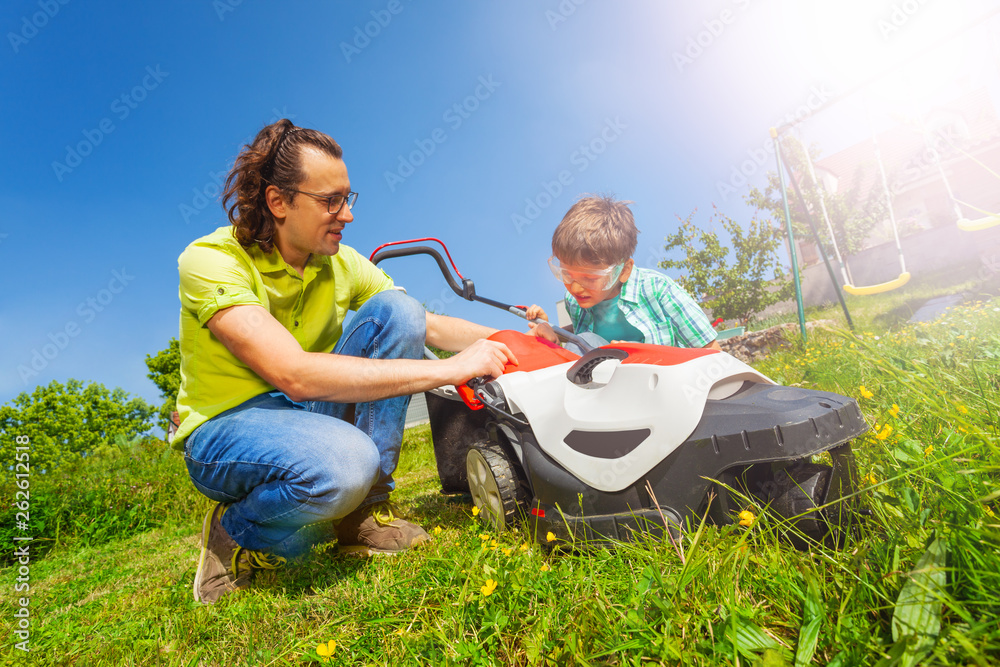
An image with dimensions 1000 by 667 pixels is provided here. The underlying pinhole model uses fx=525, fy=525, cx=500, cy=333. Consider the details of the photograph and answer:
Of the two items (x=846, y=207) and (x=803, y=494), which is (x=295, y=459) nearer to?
(x=803, y=494)

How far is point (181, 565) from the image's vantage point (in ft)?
9.08

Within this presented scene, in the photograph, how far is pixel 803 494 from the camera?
129 cm

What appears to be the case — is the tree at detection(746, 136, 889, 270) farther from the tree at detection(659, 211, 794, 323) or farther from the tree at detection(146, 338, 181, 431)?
the tree at detection(146, 338, 181, 431)

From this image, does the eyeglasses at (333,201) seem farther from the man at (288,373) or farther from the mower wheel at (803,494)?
the mower wheel at (803,494)

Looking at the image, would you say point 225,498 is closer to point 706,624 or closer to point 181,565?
point 181,565

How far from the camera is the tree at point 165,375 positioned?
2138cm

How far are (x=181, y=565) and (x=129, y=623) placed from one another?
110cm

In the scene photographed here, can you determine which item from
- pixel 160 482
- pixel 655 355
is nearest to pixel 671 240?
pixel 160 482

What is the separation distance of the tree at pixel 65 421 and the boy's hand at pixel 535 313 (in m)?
23.0

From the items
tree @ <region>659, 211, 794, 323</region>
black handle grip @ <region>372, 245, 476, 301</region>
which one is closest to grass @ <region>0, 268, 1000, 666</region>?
black handle grip @ <region>372, 245, 476, 301</region>

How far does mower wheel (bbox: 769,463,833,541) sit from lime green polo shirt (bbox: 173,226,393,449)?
1749 mm

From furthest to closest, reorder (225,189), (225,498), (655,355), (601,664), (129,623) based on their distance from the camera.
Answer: (225,189)
(225,498)
(129,623)
(655,355)
(601,664)

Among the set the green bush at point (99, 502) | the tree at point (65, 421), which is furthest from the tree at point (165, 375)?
the green bush at point (99, 502)

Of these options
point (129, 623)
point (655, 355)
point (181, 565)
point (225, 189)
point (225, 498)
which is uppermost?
point (225, 189)
